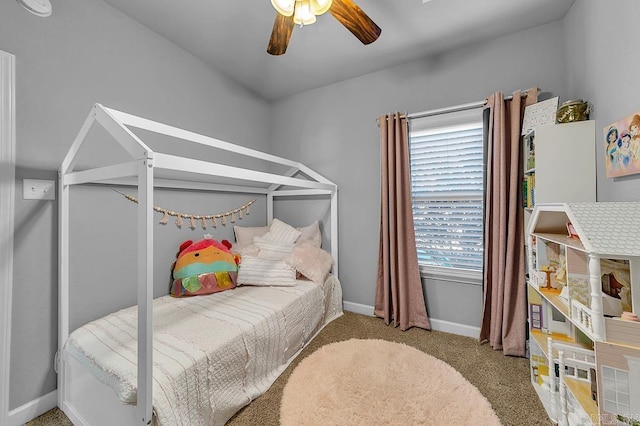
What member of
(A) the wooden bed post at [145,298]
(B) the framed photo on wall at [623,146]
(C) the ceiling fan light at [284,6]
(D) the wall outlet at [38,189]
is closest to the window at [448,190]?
(B) the framed photo on wall at [623,146]

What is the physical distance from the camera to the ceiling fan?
122 cm

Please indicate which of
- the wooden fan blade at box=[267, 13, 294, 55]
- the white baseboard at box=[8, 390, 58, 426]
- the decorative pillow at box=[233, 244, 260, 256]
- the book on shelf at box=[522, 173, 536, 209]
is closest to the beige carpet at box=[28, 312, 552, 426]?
the white baseboard at box=[8, 390, 58, 426]

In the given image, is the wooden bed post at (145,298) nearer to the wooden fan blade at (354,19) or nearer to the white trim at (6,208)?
the white trim at (6,208)

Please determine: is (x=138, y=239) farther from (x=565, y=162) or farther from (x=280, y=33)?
(x=565, y=162)

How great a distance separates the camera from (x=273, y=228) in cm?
279

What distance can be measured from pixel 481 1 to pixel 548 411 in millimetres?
2529

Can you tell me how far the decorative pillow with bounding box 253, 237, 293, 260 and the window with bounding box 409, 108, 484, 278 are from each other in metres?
1.28

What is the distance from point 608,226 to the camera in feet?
3.16

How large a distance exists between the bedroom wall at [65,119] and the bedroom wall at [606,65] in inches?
112

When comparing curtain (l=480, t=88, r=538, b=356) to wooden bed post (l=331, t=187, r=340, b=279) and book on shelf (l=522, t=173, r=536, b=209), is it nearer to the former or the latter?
book on shelf (l=522, t=173, r=536, b=209)

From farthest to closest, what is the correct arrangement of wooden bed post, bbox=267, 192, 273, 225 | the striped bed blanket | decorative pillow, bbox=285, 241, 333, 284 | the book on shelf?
1. wooden bed post, bbox=267, 192, 273, 225
2. decorative pillow, bbox=285, 241, 333, 284
3. the book on shelf
4. the striped bed blanket

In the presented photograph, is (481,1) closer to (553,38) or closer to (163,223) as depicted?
(553,38)

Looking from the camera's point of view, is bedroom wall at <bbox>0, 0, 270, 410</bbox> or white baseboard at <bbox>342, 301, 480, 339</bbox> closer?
bedroom wall at <bbox>0, 0, 270, 410</bbox>

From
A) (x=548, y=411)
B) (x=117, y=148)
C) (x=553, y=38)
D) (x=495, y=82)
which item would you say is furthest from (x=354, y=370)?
(x=553, y=38)
